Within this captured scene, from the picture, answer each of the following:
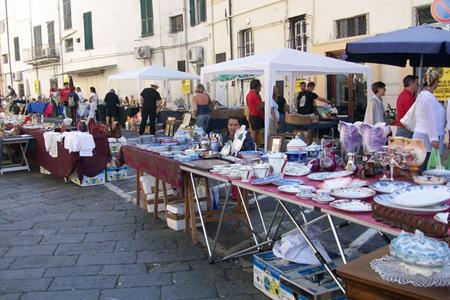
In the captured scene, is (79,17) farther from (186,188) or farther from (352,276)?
(352,276)

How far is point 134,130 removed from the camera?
1538 centimetres

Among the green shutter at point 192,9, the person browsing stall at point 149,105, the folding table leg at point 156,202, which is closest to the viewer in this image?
the folding table leg at point 156,202

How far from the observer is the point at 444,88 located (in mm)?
7094

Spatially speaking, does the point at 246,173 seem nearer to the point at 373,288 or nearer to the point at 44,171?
the point at 373,288

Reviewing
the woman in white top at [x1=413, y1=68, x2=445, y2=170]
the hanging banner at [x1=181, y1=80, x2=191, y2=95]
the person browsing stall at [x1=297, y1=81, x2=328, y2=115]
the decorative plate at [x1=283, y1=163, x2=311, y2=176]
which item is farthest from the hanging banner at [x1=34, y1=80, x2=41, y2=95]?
the decorative plate at [x1=283, y1=163, x2=311, y2=176]

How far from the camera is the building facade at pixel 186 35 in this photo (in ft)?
34.7

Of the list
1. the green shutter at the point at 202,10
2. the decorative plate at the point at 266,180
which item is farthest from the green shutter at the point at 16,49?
the decorative plate at the point at 266,180

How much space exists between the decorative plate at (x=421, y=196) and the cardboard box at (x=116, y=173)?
5581 mm

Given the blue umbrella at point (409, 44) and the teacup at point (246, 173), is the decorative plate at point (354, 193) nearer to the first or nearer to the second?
the teacup at point (246, 173)

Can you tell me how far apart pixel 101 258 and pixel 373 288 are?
2.91m

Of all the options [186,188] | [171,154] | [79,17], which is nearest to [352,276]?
[186,188]

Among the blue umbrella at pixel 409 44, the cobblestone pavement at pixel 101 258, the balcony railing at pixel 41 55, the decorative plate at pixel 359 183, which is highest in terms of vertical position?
the balcony railing at pixel 41 55

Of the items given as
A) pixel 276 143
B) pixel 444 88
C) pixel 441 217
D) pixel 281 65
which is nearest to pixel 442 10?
pixel 444 88

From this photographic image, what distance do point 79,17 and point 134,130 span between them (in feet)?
37.1
